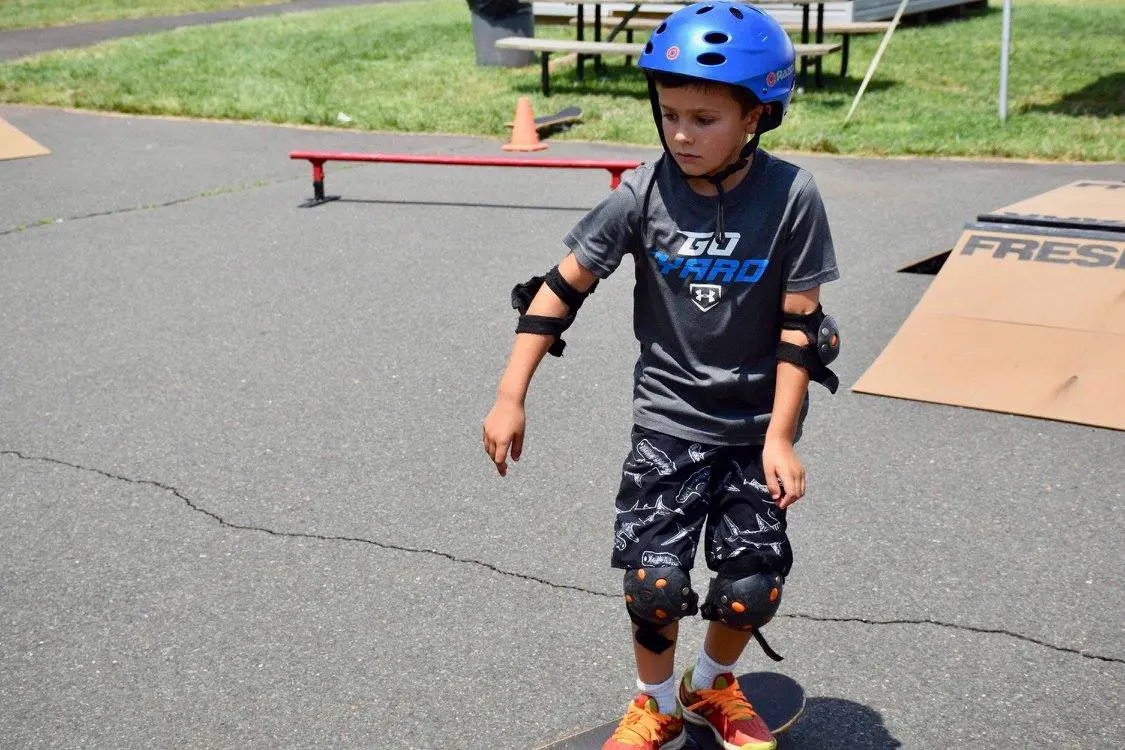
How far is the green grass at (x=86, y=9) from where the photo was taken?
24.8 metres

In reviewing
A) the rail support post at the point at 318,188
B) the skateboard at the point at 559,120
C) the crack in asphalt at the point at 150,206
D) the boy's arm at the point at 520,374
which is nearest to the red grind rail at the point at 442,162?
the rail support post at the point at 318,188

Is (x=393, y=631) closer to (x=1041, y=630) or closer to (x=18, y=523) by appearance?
(x=18, y=523)

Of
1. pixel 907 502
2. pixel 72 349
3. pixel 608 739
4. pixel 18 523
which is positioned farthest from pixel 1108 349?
pixel 72 349

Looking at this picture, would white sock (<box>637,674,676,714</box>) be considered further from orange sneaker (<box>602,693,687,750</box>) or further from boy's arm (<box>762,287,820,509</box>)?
boy's arm (<box>762,287,820,509</box>)

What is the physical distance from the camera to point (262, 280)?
25.4ft

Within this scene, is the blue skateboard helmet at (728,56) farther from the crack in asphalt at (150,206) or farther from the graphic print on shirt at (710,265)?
the crack in asphalt at (150,206)

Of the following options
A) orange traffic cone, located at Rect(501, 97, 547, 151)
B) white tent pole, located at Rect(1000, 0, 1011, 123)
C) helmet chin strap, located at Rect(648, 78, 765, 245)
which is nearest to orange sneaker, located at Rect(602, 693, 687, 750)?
helmet chin strap, located at Rect(648, 78, 765, 245)

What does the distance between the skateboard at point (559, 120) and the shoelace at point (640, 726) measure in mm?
10157

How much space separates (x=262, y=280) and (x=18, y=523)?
3.45 m

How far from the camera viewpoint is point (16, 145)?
12578 mm

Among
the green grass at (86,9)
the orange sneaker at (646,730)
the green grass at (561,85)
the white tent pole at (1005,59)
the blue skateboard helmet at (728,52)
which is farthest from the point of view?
the green grass at (86,9)

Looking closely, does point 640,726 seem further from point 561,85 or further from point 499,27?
point 499,27

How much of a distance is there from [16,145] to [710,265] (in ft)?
38.1

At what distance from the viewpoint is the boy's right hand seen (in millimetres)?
2799
